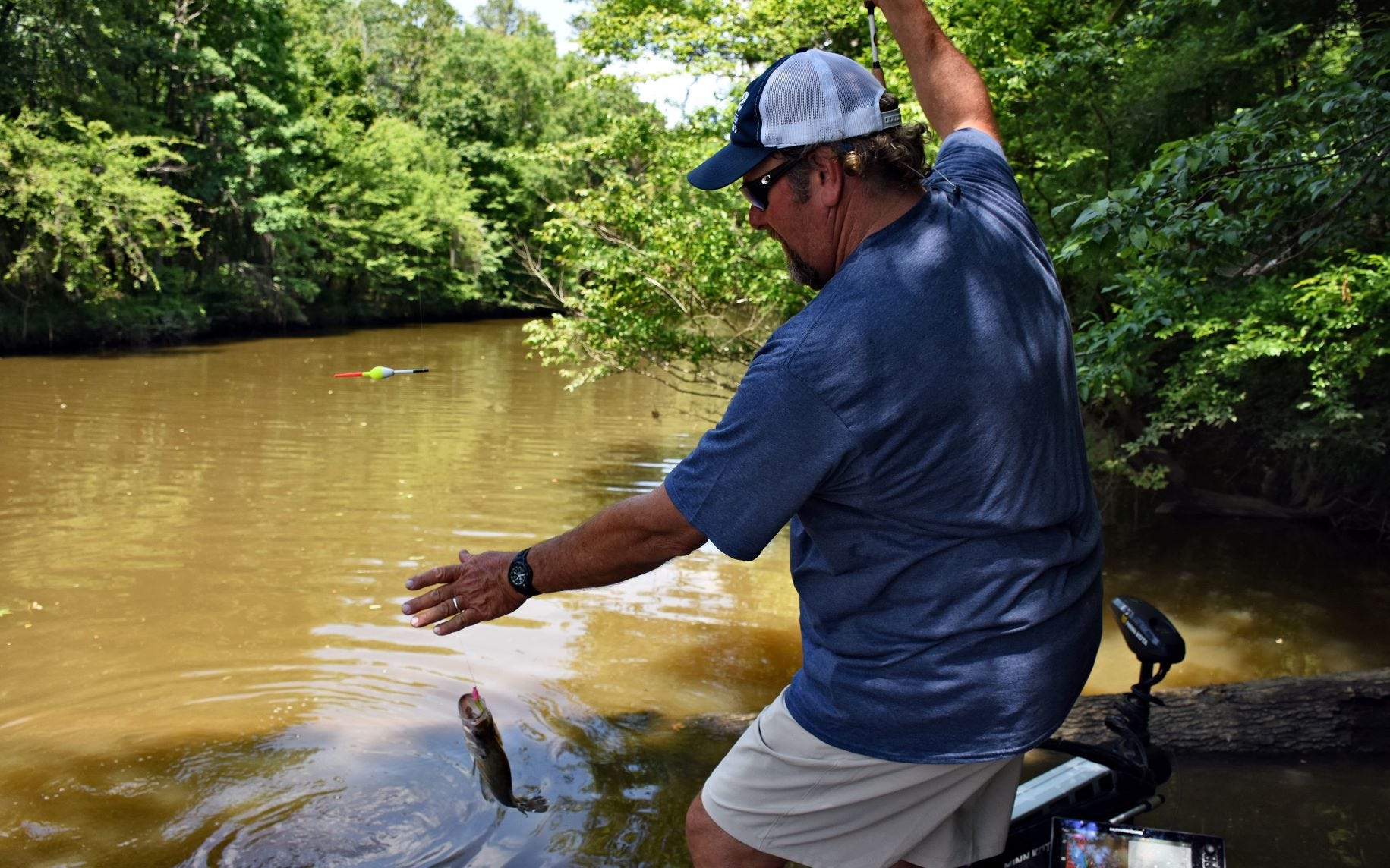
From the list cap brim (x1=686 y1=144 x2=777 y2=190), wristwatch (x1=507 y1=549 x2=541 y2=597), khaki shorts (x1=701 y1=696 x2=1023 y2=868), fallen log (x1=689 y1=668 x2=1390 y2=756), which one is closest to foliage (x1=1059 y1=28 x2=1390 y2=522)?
fallen log (x1=689 y1=668 x2=1390 y2=756)

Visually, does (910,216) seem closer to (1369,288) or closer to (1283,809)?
(1283,809)

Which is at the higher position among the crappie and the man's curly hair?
the man's curly hair

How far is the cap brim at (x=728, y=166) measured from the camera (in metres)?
2.20

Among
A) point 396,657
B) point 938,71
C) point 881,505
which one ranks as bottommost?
point 396,657

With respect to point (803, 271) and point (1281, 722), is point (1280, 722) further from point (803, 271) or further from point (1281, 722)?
point (803, 271)

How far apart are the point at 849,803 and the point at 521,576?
799 mm

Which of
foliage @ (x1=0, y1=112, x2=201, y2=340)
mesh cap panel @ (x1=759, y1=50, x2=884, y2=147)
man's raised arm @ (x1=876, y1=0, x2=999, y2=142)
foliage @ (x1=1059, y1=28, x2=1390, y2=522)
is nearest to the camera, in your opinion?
mesh cap panel @ (x1=759, y1=50, x2=884, y2=147)

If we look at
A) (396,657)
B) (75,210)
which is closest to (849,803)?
(396,657)

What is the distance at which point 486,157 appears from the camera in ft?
153

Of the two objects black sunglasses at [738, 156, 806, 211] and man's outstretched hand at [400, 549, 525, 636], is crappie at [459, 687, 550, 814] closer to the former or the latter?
man's outstretched hand at [400, 549, 525, 636]

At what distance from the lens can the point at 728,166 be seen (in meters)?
2.23

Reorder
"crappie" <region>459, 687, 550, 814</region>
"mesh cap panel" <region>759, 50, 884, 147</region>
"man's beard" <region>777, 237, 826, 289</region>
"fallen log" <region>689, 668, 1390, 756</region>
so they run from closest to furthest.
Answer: "mesh cap panel" <region>759, 50, 884, 147</region>, "man's beard" <region>777, 237, 826, 289</region>, "crappie" <region>459, 687, 550, 814</region>, "fallen log" <region>689, 668, 1390, 756</region>

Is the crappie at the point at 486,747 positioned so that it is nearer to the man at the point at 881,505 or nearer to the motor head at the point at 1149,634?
the man at the point at 881,505

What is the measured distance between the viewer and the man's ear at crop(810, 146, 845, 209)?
218 cm
